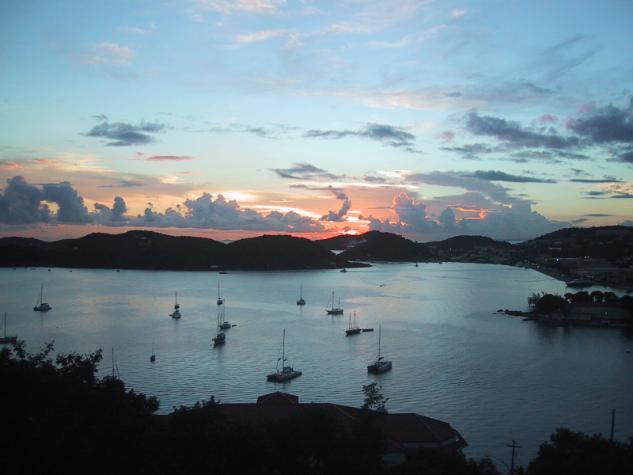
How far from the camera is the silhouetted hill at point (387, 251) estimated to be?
277 ft

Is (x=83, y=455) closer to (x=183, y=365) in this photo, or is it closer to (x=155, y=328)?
(x=183, y=365)

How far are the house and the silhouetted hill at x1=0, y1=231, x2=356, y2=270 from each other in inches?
1911

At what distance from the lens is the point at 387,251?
85.7 meters

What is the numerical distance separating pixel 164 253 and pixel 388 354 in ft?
151

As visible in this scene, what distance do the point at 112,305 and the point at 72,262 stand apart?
114 feet

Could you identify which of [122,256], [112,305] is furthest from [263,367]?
[122,256]

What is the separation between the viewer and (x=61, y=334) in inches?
768

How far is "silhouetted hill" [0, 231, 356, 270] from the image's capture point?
191 feet

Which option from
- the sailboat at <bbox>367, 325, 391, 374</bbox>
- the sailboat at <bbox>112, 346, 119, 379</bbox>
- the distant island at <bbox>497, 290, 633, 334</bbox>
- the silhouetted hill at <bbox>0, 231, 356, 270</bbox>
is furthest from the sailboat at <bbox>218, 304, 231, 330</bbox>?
the silhouetted hill at <bbox>0, 231, 356, 270</bbox>

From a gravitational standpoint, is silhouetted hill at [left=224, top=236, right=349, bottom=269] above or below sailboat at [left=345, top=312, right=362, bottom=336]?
above

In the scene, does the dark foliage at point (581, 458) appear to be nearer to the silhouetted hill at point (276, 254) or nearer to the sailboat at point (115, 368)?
the sailboat at point (115, 368)

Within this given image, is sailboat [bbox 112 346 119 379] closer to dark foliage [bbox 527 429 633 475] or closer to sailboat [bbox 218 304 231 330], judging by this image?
sailboat [bbox 218 304 231 330]

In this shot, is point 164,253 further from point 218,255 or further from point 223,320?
point 223,320

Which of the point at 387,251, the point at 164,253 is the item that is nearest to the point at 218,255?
the point at 164,253
